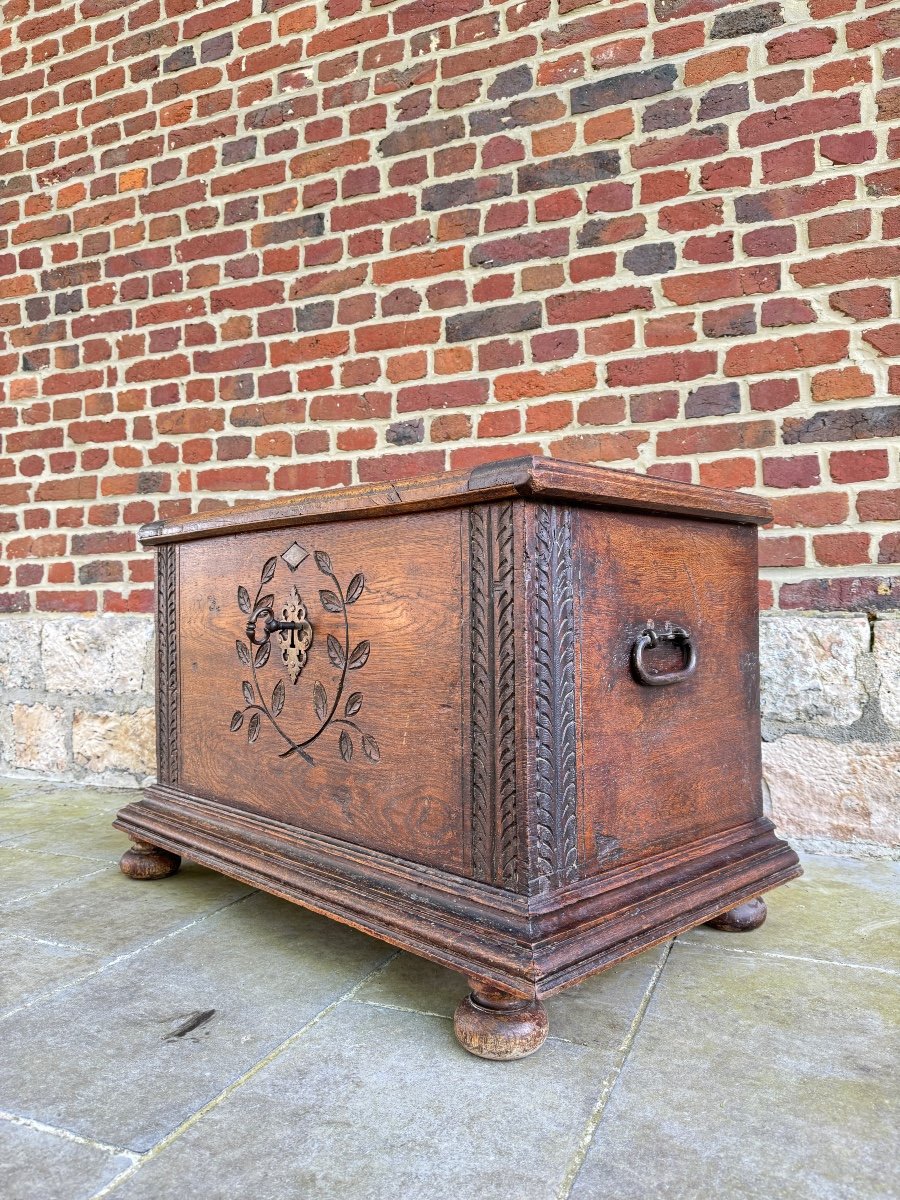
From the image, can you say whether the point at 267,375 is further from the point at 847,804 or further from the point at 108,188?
the point at 847,804

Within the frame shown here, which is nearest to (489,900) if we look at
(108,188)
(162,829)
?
(162,829)

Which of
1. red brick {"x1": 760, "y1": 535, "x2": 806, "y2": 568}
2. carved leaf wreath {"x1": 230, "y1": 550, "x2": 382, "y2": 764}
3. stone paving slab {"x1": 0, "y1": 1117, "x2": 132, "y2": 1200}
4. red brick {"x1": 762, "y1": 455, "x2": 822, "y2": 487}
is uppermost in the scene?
red brick {"x1": 762, "y1": 455, "x2": 822, "y2": 487}

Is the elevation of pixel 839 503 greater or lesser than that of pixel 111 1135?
greater

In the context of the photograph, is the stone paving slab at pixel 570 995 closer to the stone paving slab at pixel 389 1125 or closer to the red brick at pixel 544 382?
the stone paving slab at pixel 389 1125

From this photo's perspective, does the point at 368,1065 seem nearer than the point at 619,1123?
No

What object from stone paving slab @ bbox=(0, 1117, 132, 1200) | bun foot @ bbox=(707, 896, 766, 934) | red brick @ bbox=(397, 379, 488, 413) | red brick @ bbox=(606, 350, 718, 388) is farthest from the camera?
red brick @ bbox=(397, 379, 488, 413)

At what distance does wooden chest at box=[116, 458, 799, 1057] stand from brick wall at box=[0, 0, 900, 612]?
551mm

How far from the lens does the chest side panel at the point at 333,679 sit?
3.90 feet

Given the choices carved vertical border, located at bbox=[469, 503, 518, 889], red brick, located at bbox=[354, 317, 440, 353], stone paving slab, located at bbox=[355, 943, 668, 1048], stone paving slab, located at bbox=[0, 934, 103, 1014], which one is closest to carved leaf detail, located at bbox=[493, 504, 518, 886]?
carved vertical border, located at bbox=[469, 503, 518, 889]

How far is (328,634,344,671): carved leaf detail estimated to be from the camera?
136 cm

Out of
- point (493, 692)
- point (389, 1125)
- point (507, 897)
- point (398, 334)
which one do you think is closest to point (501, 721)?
point (493, 692)

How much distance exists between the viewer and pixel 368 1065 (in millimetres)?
1006

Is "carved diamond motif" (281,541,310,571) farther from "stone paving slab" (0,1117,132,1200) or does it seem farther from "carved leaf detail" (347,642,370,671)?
"stone paving slab" (0,1117,132,1200)

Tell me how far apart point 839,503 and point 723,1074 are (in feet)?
4.02
